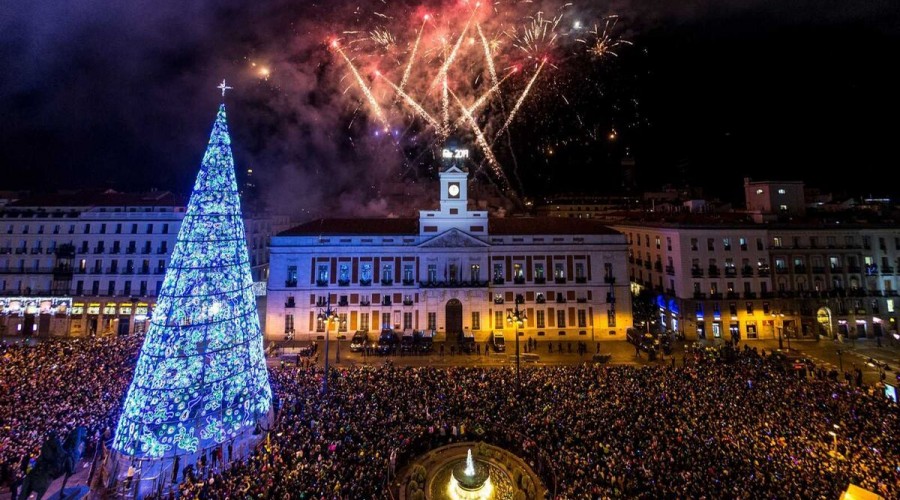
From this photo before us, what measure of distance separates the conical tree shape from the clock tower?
26.8 m

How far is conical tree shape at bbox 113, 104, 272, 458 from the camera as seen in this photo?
13.8m

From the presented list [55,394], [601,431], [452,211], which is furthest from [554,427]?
[452,211]

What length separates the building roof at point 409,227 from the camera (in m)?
41.6

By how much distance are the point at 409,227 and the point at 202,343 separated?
98.8 feet

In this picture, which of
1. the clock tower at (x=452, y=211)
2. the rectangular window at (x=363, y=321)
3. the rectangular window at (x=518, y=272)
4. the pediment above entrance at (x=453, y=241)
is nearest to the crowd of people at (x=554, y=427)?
the rectangular window at (x=363, y=321)

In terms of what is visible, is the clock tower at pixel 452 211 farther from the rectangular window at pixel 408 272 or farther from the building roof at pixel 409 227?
the rectangular window at pixel 408 272

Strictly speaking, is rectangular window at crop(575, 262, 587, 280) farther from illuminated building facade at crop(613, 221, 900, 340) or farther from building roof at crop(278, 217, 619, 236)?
illuminated building facade at crop(613, 221, 900, 340)

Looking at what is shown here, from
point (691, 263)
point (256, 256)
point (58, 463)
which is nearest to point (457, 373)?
point (58, 463)

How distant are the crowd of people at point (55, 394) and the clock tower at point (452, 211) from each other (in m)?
27.1

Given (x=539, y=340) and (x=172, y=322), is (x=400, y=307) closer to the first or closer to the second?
(x=539, y=340)

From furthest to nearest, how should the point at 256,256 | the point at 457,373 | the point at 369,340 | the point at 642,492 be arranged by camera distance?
the point at 256,256 → the point at 369,340 → the point at 457,373 → the point at 642,492

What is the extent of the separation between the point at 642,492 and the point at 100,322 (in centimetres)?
4866

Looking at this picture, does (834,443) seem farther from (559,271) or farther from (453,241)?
(453,241)

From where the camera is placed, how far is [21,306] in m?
38.1
